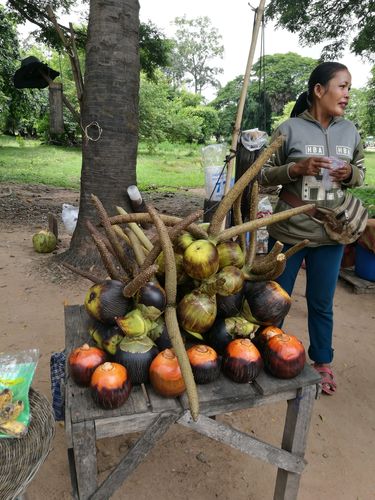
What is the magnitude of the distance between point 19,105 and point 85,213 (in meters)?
13.4

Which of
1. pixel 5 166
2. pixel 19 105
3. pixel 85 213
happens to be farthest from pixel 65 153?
pixel 85 213

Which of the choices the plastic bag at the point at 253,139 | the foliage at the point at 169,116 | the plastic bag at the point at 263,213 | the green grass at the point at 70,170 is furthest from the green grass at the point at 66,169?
the plastic bag at the point at 253,139

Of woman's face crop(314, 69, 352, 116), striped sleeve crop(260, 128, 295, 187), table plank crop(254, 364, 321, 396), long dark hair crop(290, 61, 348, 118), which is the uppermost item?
long dark hair crop(290, 61, 348, 118)

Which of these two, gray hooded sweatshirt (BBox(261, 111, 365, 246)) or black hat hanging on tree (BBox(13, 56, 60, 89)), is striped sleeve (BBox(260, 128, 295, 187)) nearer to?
gray hooded sweatshirt (BBox(261, 111, 365, 246))

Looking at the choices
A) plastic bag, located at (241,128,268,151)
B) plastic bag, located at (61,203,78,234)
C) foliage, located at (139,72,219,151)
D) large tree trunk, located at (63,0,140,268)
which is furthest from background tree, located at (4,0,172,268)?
foliage, located at (139,72,219,151)

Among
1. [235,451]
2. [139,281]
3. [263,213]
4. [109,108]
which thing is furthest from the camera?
[263,213]

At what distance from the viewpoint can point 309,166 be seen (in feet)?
6.87

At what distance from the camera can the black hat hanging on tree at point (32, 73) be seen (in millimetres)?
4723

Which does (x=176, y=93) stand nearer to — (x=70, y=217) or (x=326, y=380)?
(x=70, y=217)

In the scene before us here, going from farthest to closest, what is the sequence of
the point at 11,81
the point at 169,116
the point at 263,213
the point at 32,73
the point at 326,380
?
the point at 169,116
the point at 11,81
the point at 32,73
the point at 263,213
the point at 326,380

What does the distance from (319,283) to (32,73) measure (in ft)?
14.8

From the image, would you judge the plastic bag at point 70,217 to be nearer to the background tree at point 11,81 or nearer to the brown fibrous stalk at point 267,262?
the brown fibrous stalk at point 267,262

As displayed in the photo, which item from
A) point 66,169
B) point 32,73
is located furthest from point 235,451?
point 66,169

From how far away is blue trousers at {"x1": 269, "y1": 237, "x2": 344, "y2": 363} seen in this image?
238 cm
